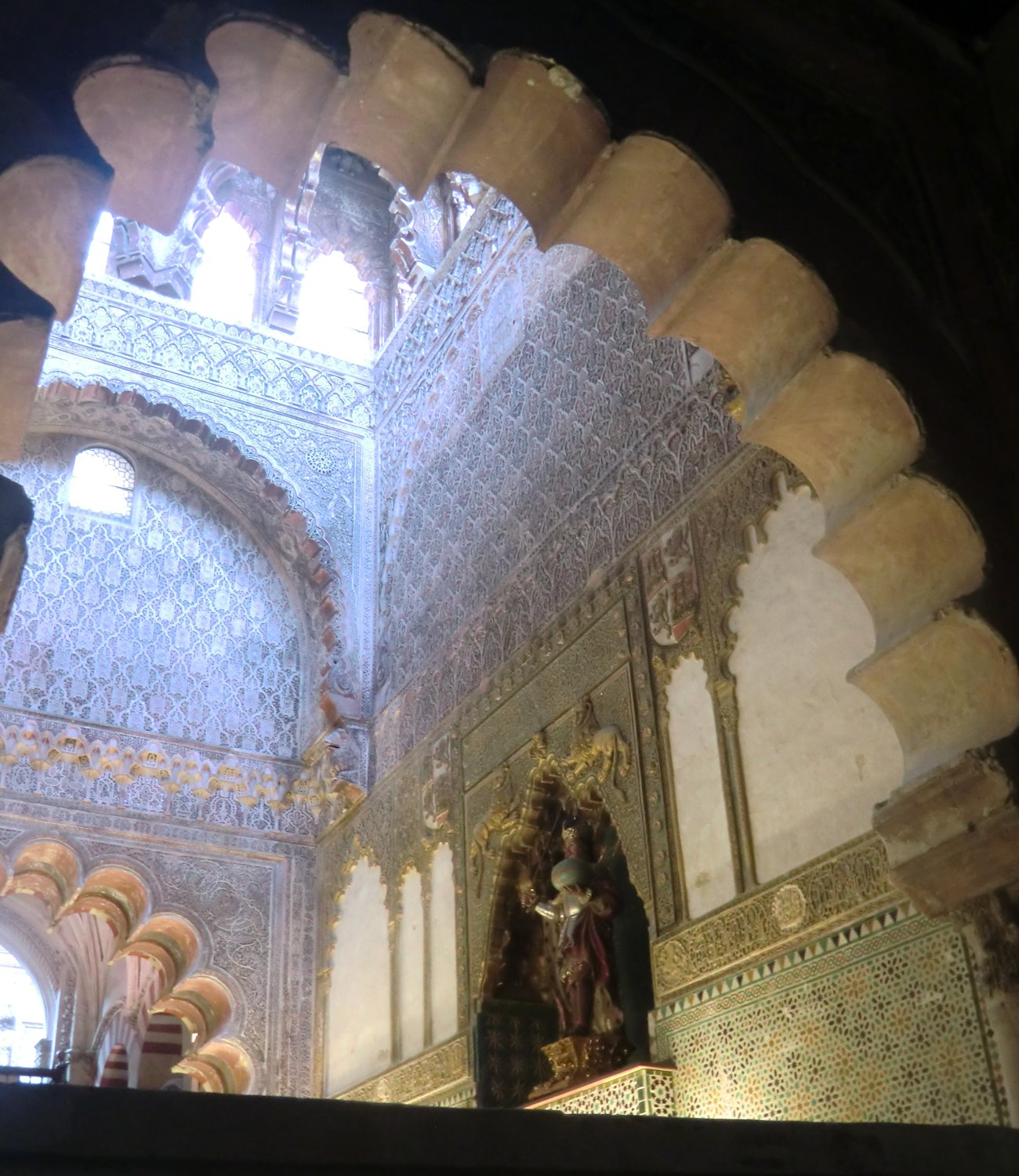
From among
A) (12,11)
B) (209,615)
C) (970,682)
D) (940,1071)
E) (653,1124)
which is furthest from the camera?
(209,615)

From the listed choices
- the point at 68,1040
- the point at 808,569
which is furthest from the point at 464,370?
the point at 68,1040

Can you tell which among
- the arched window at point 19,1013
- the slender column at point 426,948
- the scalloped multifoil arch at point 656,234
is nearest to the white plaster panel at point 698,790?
the scalloped multifoil arch at point 656,234

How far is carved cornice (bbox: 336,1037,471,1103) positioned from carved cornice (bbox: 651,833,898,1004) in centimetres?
175

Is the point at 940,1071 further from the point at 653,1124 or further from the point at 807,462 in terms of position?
the point at 653,1124

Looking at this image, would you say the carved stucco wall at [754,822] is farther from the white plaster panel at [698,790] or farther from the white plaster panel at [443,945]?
the white plaster panel at [443,945]

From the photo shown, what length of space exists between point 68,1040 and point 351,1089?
5.95 m

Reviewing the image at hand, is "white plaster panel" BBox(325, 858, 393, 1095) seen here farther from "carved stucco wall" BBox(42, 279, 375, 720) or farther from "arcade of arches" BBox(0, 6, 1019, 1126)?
"carved stucco wall" BBox(42, 279, 375, 720)

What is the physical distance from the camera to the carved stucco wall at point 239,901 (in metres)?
8.02

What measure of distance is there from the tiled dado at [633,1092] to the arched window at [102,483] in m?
5.31

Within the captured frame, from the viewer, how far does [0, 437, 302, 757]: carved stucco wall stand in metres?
8.31

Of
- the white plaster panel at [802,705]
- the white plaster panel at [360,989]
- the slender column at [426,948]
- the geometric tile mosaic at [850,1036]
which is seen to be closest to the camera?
the geometric tile mosaic at [850,1036]

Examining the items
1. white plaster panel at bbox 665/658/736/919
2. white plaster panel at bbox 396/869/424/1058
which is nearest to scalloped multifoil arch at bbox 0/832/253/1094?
white plaster panel at bbox 396/869/424/1058

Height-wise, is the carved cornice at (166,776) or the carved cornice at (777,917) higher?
the carved cornice at (166,776)

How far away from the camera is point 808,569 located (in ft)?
15.9
